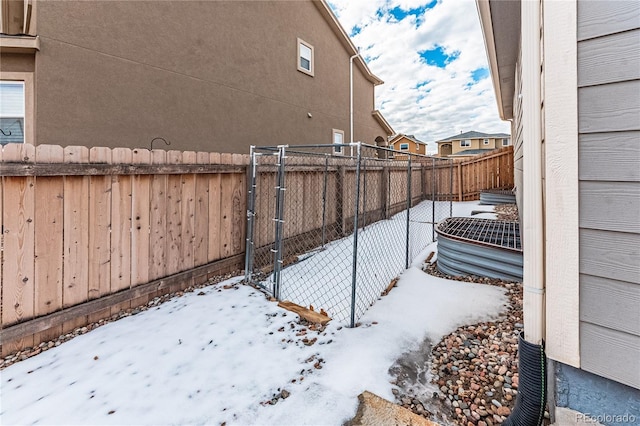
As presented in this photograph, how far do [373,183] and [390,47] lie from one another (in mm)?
13725

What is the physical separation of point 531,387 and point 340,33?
11.0 meters

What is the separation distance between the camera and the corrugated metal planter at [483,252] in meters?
3.28

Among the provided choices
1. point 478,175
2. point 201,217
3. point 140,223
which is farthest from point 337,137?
point 140,223

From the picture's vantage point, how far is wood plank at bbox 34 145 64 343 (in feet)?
7.55

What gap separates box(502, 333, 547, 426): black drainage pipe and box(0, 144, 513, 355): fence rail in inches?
123

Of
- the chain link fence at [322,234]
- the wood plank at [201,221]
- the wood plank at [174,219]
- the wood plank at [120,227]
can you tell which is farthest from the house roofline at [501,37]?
the wood plank at [120,227]

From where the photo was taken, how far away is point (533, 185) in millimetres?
1430

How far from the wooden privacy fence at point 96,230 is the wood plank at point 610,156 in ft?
10.8

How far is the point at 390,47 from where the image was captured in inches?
677

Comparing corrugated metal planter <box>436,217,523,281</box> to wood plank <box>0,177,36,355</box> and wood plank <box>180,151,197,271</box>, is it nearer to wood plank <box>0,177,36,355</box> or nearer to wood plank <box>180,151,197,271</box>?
wood plank <box>180,151,197,271</box>

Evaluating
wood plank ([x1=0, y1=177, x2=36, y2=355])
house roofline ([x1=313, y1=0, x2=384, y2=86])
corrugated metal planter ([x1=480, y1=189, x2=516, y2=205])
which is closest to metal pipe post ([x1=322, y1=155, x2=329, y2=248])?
wood plank ([x1=0, y1=177, x2=36, y2=355])

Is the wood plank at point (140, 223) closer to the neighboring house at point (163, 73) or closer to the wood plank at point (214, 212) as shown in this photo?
the wood plank at point (214, 212)

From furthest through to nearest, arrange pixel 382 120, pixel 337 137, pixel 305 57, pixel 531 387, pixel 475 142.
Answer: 1. pixel 475 142
2. pixel 382 120
3. pixel 337 137
4. pixel 305 57
5. pixel 531 387

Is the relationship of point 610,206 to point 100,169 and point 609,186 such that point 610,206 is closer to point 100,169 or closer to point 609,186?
point 609,186
